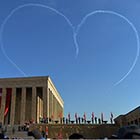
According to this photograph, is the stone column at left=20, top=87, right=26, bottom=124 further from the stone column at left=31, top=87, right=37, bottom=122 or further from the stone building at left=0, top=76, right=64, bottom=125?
the stone column at left=31, top=87, right=37, bottom=122

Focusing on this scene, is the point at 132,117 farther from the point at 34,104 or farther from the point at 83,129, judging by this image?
the point at 34,104

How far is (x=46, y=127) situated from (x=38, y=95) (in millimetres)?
27174

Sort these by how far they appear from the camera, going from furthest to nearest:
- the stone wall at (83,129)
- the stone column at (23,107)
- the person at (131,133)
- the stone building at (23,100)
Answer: the stone building at (23,100)
the stone column at (23,107)
the stone wall at (83,129)
the person at (131,133)

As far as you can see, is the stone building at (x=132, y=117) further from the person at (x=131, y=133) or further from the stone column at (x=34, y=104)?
the person at (x=131, y=133)

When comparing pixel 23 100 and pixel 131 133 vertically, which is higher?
pixel 23 100

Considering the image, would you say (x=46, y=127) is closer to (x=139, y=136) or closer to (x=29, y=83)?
(x=29, y=83)

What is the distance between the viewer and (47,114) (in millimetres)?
66438

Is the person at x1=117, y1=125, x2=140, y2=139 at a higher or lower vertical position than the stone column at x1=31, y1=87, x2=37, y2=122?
lower

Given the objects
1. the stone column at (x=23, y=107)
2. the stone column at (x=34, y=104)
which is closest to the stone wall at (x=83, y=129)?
the stone column at (x=34, y=104)

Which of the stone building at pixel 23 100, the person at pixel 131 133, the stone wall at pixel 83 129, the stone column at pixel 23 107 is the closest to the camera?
the person at pixel 131 133

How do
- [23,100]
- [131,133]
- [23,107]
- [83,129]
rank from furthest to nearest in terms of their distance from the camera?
[23,100], [23,107], [83,129], [131,133]

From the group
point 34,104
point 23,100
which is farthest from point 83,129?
point 23,100

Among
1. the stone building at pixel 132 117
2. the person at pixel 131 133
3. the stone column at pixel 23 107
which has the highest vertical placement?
the stone column at pixel 23 107

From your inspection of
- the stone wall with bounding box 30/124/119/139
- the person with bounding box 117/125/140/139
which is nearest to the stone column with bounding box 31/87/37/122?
the stone wall with bounding box 30/124/119/139
